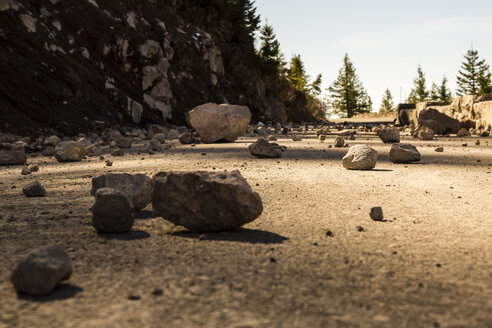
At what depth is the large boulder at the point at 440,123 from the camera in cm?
1368

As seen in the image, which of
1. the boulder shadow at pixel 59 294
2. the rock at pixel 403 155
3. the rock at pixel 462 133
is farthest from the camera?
the rock at pixel 462 133

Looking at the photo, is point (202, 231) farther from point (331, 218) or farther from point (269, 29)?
point (269, 29)

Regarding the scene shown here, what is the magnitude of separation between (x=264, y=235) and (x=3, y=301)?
132 centimetres

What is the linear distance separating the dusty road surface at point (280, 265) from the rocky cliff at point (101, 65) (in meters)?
7.90

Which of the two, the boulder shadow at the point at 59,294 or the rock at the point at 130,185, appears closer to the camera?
the boulder shadow at the point at 59,294

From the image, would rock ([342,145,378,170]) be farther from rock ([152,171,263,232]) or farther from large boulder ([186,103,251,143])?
large boulder ([186,103,251,143])

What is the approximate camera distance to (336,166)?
5.77 metres

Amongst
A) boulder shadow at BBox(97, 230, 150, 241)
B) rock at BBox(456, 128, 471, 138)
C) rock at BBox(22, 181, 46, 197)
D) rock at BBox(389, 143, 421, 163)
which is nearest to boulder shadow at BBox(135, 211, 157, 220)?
boulder shadow at BBox(97, 230, 150, 241)

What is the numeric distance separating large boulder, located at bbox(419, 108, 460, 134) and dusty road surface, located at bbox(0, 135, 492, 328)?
10.8 m

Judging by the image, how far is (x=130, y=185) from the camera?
117 inches

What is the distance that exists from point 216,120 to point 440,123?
25.1ft

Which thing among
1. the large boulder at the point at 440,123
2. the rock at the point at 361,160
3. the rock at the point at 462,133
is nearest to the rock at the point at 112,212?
the rock at the point at 361,160

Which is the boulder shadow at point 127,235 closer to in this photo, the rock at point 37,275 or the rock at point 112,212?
the rock at point 112,212

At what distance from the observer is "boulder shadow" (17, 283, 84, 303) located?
1.57m
